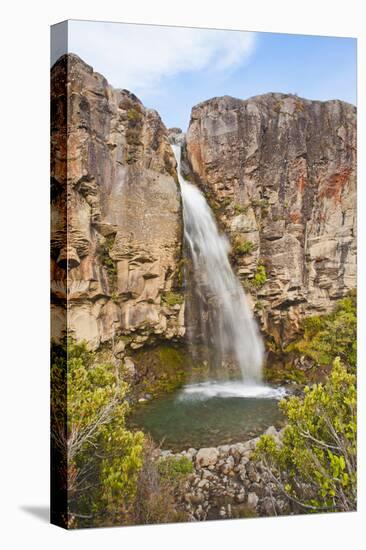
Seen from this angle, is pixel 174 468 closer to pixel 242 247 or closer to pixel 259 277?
pixel 259 277

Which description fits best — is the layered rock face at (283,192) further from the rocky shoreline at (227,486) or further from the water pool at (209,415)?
the rocky shoreline at (227,486)

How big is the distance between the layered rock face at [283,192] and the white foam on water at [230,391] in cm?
58

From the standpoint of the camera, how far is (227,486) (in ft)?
37.3

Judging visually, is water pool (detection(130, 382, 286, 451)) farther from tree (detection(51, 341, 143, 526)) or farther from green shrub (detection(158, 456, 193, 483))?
tree (detection(51, 341, 143, 526))

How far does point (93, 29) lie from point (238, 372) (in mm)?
3784

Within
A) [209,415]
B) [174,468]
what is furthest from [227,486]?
[209,415]

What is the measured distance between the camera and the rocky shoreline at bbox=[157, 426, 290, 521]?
36.8ft

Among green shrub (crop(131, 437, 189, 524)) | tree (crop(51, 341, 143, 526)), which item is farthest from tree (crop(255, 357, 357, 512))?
tree (crop(51, 341, 143, 526))

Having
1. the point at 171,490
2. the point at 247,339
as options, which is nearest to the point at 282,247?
the point at 247,339

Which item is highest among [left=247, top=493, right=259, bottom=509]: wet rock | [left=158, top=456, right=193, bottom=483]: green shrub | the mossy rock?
the mossy rock

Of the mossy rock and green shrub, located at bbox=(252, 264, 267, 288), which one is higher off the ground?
green shrub, located at bbox=(252, 264, 267, 288)

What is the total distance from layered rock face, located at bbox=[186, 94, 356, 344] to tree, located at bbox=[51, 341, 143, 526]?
199 cm

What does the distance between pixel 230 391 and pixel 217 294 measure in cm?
102

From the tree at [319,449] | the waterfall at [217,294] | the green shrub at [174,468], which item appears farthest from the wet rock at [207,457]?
the waterfall at [217,294]
